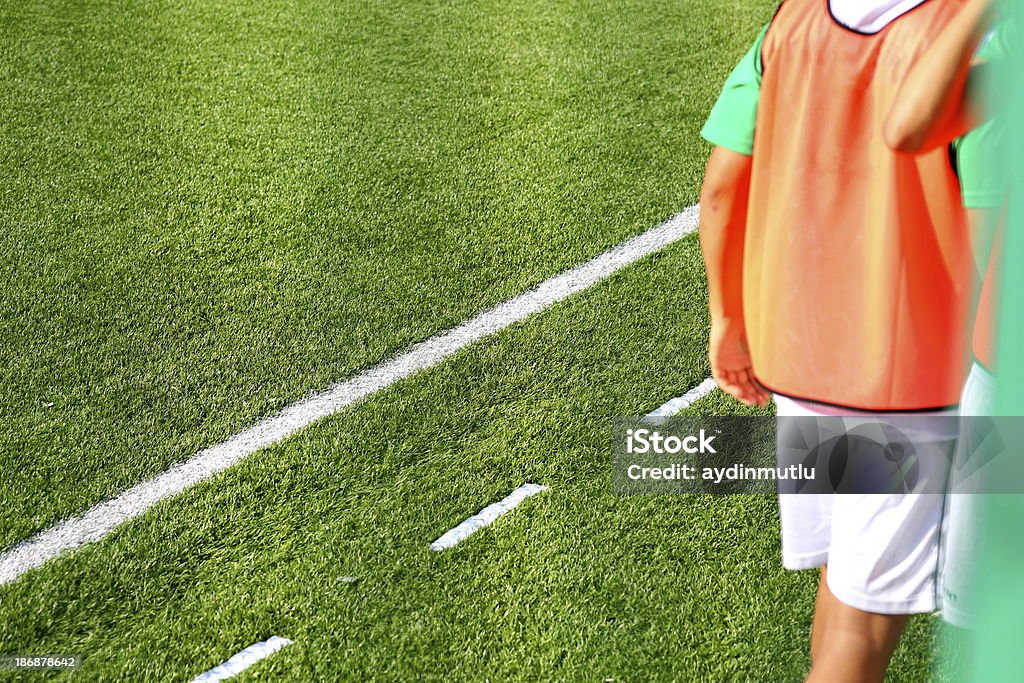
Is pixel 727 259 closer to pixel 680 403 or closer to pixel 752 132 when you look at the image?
pixel 752 132

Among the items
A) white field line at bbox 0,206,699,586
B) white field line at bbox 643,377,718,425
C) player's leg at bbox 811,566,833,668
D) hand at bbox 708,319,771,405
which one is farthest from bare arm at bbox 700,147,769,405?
white field line at bbox 0,206,699,586

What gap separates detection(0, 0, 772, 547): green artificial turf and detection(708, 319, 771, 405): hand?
190 centimetres

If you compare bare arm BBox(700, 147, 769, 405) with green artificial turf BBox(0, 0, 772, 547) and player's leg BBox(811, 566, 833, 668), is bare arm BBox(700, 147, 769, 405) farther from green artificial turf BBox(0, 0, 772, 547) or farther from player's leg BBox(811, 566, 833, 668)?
green artificial turf BBox(0, 0, 772, 547)

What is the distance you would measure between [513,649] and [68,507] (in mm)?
1378

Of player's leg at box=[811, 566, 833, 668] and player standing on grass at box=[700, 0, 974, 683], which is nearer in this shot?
player standing on grass at box=[700, 0, 974, 683]

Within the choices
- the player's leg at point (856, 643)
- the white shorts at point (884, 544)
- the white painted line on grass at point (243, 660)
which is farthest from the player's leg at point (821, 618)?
the white painted line on grass at point (243, 660)

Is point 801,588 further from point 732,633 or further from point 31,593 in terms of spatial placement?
point 31,593

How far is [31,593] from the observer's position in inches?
114

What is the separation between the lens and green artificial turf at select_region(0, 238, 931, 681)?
8.86 feet

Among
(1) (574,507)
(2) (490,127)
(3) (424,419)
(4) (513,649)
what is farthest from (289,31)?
(4) (513,649)

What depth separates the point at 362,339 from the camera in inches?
160

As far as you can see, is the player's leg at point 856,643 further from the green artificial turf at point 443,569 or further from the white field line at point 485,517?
the white field line at point 485,517

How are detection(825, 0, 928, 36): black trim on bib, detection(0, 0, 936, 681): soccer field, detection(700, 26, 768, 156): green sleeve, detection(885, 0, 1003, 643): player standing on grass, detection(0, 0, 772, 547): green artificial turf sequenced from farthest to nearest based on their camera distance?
detection(0, 0, 772, 547): green artificial turf → detection(0, 0, 936, 681): soccer field → detection(700, 26, 768, 156): green sleeve → detection(825, 0, 928, 36): black trim on bib → detection(885, 0, 1003, 643): player standing on grass

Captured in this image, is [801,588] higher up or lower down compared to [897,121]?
lower down
